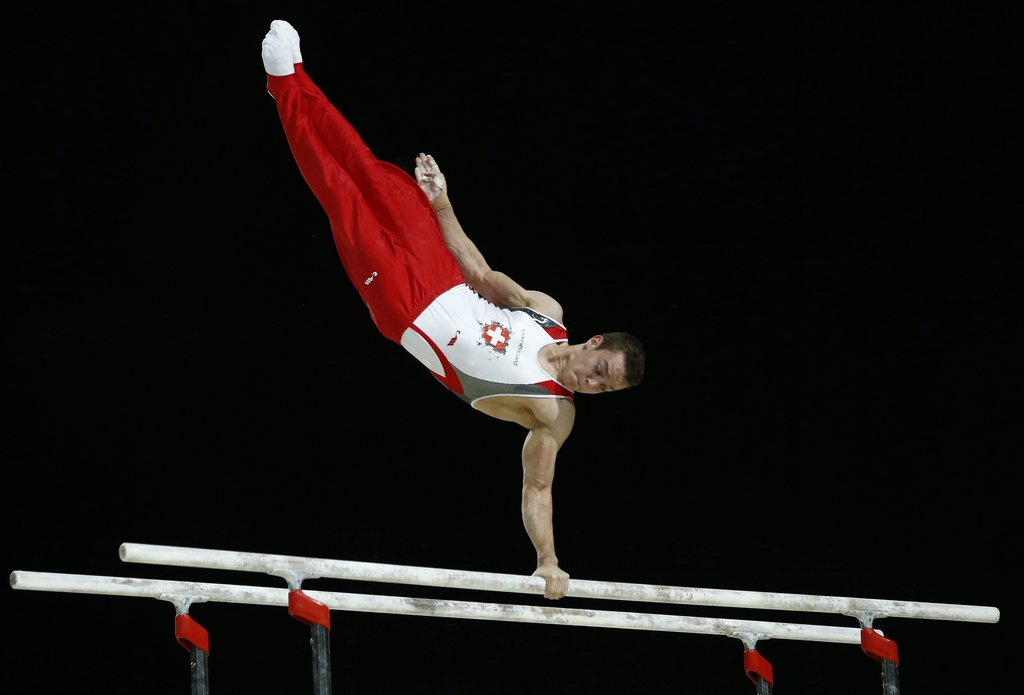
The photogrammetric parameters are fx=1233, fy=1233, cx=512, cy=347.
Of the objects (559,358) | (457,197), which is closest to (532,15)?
(457,197)

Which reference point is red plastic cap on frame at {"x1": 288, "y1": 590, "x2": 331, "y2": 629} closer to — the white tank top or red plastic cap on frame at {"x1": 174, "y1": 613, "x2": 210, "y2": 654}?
red plastic cap on frame at {"x1": 174, "y1": 613, "x2": 210, "y2": 654}

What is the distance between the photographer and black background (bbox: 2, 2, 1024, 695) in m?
5.45

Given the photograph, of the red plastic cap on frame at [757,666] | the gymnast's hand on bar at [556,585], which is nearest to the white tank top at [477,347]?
the gymnast's hand on bar at [556,585]

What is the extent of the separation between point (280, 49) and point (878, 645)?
304 centimetres

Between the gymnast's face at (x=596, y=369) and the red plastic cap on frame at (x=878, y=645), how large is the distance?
1279 mm

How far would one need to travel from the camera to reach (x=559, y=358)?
14.8 ft

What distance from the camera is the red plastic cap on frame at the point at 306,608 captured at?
11.4 ft

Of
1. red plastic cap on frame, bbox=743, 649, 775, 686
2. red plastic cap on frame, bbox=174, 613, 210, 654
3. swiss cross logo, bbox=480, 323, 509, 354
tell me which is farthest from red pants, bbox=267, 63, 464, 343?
red plastic cap on frame, bbox=743, 649, 775, 686

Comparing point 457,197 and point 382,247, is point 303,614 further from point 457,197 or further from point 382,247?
point 457,197

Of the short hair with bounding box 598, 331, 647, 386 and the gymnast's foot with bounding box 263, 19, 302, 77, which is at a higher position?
the gymnast's foot with bounding box 263, 19, 302, 77

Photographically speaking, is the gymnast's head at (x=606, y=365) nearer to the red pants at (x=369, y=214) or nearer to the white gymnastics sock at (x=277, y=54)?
the red pants at (x=369, y=214)

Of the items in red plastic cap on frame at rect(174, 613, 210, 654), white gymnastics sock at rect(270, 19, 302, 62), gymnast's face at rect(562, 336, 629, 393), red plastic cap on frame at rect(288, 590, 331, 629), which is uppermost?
white gymnastics sock at rect(270, 19, 302, 62)

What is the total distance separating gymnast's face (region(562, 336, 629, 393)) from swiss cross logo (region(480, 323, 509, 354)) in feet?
0.83

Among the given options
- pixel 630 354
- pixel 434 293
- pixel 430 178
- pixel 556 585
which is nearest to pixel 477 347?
pixel 434 293
